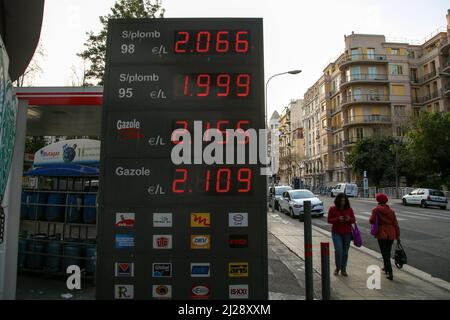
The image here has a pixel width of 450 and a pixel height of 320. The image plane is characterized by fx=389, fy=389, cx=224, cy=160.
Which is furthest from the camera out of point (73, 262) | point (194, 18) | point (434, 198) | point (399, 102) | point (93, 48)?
point (399, 102)

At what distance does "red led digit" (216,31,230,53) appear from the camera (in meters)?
4.58

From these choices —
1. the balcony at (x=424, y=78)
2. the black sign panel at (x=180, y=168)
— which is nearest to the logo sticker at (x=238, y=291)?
the black sign panel at (x=180, y=168)

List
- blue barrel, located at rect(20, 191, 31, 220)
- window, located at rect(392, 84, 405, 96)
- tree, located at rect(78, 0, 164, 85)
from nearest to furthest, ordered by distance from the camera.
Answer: blue barrel, located at rect(20, 191, 31, 220) → tree, located at rect(78, 0, 164, 85) → window, located at rect(392, 84, 405, 96)

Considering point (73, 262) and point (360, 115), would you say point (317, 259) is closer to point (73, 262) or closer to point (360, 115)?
point (73, 262)

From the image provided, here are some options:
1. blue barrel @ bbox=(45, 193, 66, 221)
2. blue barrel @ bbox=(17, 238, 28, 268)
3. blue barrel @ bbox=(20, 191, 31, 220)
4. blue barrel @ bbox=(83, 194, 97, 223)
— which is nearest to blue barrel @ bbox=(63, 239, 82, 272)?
blue barrel @ bbox=(83, 194, 97, 223)

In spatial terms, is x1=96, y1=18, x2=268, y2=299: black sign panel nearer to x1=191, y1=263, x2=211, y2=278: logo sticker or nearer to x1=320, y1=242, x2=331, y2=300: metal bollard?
→ x1=191, y1=263, x2=211, y2=278: logo sticker

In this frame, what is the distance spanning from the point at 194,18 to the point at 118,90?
A: 1.25 metres

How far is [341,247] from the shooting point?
8109 mm

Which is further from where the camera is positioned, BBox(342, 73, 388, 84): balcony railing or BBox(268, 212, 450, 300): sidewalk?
BBox(342, 73, 388, 84): balcony railing

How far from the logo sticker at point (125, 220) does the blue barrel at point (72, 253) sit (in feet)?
13.0

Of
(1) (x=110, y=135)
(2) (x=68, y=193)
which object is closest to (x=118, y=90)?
(1) (x=110, y=135)

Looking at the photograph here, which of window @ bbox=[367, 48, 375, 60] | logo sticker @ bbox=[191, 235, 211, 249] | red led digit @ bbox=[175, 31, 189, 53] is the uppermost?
window @ bbox=[367, 48, 375, 60]

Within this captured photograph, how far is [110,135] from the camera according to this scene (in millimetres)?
4426

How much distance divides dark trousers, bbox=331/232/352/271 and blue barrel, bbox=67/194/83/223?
17.5ft
